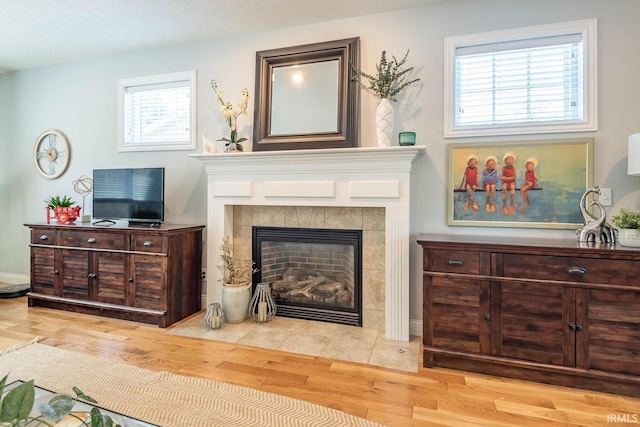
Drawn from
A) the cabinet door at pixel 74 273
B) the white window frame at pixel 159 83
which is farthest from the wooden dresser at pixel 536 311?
the cabinet door at pixel 74 273

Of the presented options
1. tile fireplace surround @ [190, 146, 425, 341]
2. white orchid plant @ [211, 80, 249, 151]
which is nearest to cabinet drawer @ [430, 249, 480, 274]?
tile fireplace surround @ [190, 146, 425, 341]

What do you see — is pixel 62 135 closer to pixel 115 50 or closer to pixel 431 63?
pixel 115 50

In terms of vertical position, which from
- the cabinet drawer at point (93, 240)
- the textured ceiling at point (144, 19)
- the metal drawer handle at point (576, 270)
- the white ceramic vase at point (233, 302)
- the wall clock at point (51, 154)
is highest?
the textured ceiling at point (144, 19)

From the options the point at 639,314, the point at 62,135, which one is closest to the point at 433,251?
the point at 639,314

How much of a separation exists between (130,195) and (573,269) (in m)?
3.80

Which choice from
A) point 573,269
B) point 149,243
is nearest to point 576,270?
point 573,269

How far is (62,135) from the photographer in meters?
4.15

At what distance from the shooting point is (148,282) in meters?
3.04

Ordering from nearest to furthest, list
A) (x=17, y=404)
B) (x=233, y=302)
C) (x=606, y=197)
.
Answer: (x=17, y=404) → (x=606, y=197) → (x=233, y=302)

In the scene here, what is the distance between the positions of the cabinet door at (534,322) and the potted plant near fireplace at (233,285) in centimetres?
206

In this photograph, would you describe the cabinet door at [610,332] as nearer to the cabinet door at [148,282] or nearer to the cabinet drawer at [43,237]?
the cabinet door at [148,282]

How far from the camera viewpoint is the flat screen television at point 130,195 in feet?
10.7

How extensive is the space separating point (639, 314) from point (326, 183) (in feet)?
7.24

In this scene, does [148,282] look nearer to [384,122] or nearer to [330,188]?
[330,188]
